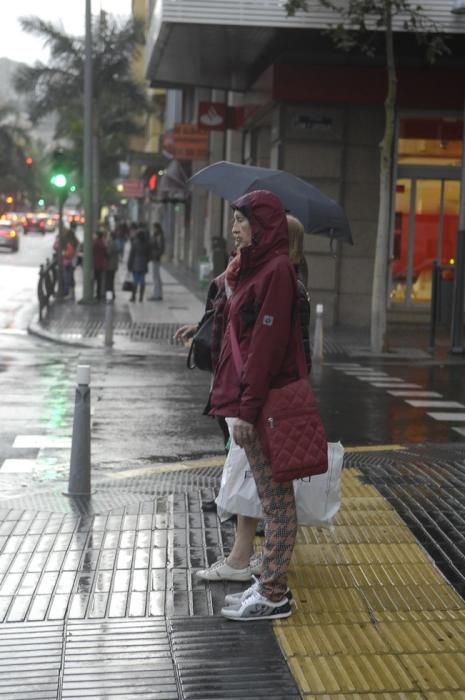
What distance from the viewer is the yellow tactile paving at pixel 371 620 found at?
499 centimetres

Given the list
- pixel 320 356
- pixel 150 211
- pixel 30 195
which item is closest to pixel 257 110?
pixel 320 356

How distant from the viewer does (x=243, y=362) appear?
5656 millimetres

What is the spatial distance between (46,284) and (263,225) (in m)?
21.0

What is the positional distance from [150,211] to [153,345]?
77.5m

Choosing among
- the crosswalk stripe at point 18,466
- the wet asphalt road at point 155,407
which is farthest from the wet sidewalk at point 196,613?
the wet asphalt road at point 155,407

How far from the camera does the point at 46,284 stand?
2616cm

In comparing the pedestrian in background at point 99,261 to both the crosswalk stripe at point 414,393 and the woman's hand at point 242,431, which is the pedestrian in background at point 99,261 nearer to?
the crosswalk stripe at point 414,393

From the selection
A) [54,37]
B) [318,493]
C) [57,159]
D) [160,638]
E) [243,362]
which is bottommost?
[160,638]

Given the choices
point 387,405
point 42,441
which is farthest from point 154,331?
point 42,441

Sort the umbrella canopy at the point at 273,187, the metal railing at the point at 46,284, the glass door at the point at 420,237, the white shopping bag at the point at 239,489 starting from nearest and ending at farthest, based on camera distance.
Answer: the white shopping bag at the point at 239,489 < the umbrella canopy at the point at 273,187 < the metal railing at the point at 46,284 < the glass door at the point at 420,237

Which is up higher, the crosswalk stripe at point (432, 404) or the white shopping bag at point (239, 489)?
the white shopping bag at point (239, 489)

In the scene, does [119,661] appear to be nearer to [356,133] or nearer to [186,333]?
[186,333]

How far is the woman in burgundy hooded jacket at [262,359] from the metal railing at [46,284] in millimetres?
18637

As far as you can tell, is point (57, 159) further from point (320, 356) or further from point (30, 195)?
point (30, 195)
